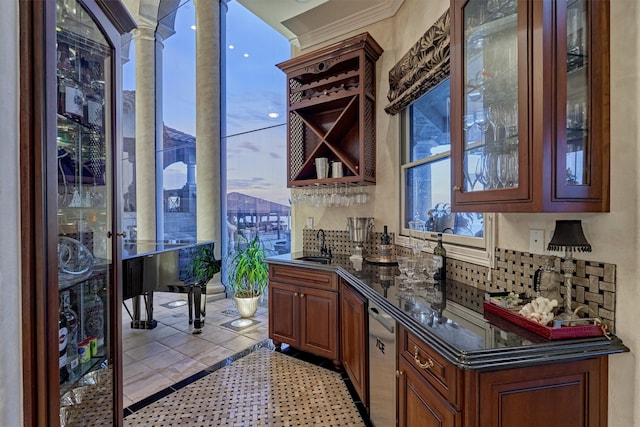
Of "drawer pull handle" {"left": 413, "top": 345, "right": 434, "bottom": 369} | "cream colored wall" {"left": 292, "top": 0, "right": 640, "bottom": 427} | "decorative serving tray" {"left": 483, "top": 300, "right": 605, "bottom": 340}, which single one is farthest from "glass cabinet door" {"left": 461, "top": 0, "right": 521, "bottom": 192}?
"drawer pull handle" {"left": 413, "top": 345, "right": 434, "bottom": 369}

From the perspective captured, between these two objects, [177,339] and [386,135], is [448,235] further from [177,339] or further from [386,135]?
[177,339]

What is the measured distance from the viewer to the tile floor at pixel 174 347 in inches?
98.4

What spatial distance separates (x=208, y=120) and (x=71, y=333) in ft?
12.0

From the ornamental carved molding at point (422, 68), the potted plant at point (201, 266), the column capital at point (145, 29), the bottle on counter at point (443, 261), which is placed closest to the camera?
the ornamental carved molding at point (422, 68)

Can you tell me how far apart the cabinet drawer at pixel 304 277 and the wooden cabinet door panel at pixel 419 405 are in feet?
3.58

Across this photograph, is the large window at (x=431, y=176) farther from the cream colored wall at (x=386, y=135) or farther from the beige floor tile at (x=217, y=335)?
the beige floor tile at (x=217, y=335)

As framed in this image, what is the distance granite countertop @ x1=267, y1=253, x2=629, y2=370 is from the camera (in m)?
0.99

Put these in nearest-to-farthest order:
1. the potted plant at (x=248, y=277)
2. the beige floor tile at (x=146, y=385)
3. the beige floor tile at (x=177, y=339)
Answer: the beige floor tile at (x=146, y=385) → the beige floor tile at (x=177, y=339) → the potted plant at (x=248, y=277)

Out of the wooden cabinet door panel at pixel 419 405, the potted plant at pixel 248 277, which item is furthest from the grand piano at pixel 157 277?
the wooden cabinet door panel at pixel 419 405

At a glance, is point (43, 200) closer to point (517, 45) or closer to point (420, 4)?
point (517, 45)

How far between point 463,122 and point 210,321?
11.7ft

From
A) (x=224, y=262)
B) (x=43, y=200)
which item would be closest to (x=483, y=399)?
(x=43, y=200)

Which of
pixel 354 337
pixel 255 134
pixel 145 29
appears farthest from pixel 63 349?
pixel 145 29

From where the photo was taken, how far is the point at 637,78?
1021 millimetres
